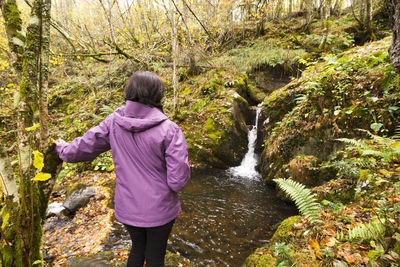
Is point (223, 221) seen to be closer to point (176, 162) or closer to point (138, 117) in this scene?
point (176, 162)

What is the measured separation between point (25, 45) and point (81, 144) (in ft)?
3.58

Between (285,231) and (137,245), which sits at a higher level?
(137,245)

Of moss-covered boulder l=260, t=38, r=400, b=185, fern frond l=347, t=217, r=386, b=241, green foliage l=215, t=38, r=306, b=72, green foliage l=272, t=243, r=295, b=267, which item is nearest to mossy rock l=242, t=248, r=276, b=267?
green foliage l=272, t=243, r=295, b=267

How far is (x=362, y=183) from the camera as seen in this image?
122 inches

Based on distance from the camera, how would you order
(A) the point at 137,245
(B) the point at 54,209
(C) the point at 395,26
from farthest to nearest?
1. (B) the point at 54,209
2. (C) the point at 395,26
3. (A) the point at 137,245

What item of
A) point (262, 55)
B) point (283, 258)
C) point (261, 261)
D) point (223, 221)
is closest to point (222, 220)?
point (223, 221)

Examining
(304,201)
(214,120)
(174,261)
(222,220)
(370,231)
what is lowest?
(222,220)

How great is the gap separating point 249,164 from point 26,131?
798 centimetres

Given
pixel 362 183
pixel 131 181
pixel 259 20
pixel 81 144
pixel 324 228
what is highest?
pixel 259 20

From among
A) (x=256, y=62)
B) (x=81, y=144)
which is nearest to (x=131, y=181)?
(x=81, y=144)

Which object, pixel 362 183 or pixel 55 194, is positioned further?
pixel 55 194

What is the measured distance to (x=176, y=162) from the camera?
67.7 inches

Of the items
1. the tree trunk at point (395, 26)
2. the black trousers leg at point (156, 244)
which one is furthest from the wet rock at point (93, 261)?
the tree trunk at point (395, 26)

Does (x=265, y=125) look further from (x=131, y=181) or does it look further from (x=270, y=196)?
(x=131, y=181)
